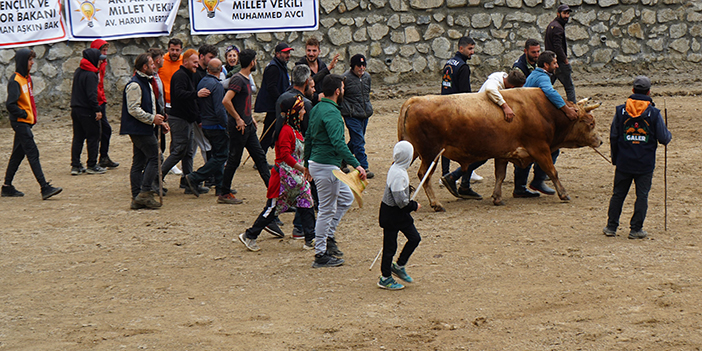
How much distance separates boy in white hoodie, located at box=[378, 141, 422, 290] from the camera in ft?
18.9

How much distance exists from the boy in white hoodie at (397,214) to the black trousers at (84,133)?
19.9ft

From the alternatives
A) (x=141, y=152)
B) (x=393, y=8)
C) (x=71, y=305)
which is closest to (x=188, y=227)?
(x=141, y=152)

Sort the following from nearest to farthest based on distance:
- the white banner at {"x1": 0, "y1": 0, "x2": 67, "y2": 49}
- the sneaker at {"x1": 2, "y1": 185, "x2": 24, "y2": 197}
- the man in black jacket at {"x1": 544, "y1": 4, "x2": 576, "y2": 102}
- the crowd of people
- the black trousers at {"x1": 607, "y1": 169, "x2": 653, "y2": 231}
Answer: the crowd of people → the black trousers at {"x1": 607, "y1": 169, "x2": 653, "y2": 231} → the sneaker at {"x1": 2, "y1": 185, "x2": 24, "y2": 197} → the man in black jacket at {"x1": 544, "y1": 4, "x2": 576, "y2": 102} → the white banner at {"x1": 0, "y1": 0, "x2": 67, "y2": 49}

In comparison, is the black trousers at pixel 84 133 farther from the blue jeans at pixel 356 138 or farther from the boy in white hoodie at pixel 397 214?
the boy in white hoodie at pixel 397 214

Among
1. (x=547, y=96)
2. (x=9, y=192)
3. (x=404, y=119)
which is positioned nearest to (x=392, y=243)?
(x=404, y=119)

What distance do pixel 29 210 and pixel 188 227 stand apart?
7.30 ft

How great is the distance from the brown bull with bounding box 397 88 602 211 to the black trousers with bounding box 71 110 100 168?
4652 millimetres

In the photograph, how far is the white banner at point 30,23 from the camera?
543 inches

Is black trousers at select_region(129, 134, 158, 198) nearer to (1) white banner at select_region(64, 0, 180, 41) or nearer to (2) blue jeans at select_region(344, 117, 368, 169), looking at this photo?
(2) blue jeans at select_region(344, 117, 368, 169)

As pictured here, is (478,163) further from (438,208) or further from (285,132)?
(285,132)

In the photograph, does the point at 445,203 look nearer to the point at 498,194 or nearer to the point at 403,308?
the point at 498,194

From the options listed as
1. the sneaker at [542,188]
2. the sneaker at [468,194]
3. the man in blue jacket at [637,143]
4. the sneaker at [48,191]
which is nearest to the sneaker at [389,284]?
the man in blue jacket at [637,143]

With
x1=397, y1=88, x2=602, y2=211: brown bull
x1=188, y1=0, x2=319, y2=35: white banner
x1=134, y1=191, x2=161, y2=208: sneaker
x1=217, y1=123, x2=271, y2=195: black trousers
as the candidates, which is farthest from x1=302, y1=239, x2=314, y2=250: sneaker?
x1=188, y1=0, x2=319, y2=35: white banner

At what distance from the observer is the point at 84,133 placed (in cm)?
1062
